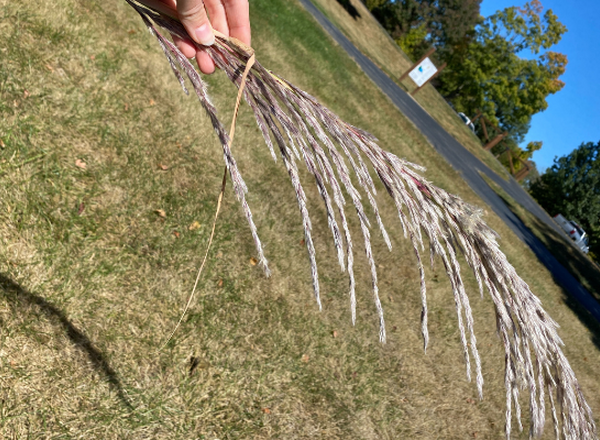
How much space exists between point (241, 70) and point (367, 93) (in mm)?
13520

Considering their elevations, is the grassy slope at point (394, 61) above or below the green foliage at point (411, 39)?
below

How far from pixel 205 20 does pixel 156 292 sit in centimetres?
296

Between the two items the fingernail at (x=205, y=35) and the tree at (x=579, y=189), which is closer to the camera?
the fingernail at (x=205, y=35)

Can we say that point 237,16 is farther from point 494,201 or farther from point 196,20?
point 494,201

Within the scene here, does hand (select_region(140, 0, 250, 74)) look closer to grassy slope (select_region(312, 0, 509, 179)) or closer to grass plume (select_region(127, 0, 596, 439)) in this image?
grass plume (select_region(127, 0, 596, 439))

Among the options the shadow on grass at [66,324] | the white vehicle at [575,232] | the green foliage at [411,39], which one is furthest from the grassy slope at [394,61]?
the shadow on grass at [66,324]

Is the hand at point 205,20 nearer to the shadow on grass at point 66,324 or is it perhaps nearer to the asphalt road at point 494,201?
the shadow on grass at point 66,324

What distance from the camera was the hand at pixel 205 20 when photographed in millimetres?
1509

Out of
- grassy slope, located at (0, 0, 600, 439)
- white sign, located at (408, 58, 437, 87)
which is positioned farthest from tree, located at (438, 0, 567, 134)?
grassy slope, located at (0, 0, 600, 439)

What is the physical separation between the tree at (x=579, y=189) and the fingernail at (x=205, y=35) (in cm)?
3721

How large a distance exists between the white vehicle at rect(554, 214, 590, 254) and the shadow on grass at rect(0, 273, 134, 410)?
3574 centimetres

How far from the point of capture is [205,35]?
5.02ft

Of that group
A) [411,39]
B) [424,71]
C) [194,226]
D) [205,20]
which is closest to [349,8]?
[411,39]

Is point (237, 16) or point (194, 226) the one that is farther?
point (194, 226)
